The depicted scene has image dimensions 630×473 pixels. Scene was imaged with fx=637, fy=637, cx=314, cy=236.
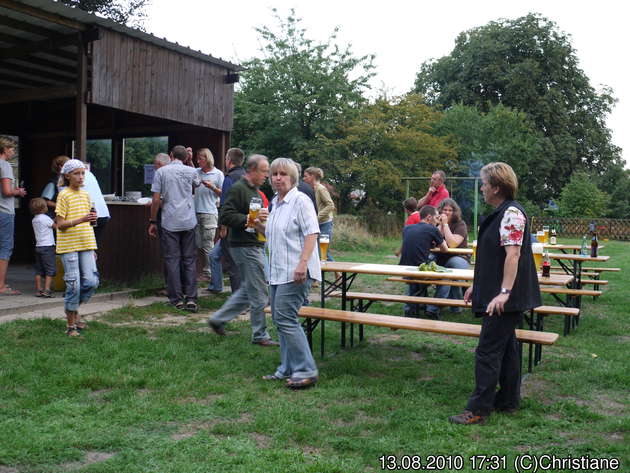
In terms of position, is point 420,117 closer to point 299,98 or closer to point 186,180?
point 299,98

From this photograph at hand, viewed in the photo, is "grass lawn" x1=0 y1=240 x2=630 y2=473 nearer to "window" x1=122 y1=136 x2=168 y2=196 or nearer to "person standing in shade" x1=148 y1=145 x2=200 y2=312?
"person standing in shade" x1=148 y1=145 x2=200 y2=312

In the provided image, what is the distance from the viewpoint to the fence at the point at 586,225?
28.4 m

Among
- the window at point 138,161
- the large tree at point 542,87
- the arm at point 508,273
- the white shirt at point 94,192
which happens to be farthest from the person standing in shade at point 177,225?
the large tree at point 542,87

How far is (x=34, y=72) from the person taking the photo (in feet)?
35.3

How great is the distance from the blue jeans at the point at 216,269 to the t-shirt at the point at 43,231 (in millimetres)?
1989

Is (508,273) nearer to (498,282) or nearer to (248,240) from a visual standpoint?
(498,282)

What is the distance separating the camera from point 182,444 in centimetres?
348

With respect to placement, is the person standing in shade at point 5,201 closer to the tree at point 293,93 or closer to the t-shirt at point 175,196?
the t-shirt at point 175,196

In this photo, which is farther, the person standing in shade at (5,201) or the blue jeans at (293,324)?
the person standing in shade at (5,201)

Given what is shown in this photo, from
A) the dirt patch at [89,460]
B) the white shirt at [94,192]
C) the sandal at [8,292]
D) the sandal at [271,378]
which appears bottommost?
the dirt patch at [89,460]

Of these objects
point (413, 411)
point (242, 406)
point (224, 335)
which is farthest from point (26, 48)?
point (413, 411)

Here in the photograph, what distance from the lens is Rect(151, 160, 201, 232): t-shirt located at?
294 inches

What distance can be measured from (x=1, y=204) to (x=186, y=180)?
2131 mm

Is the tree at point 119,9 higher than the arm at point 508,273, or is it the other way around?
the tree at point 119,9
